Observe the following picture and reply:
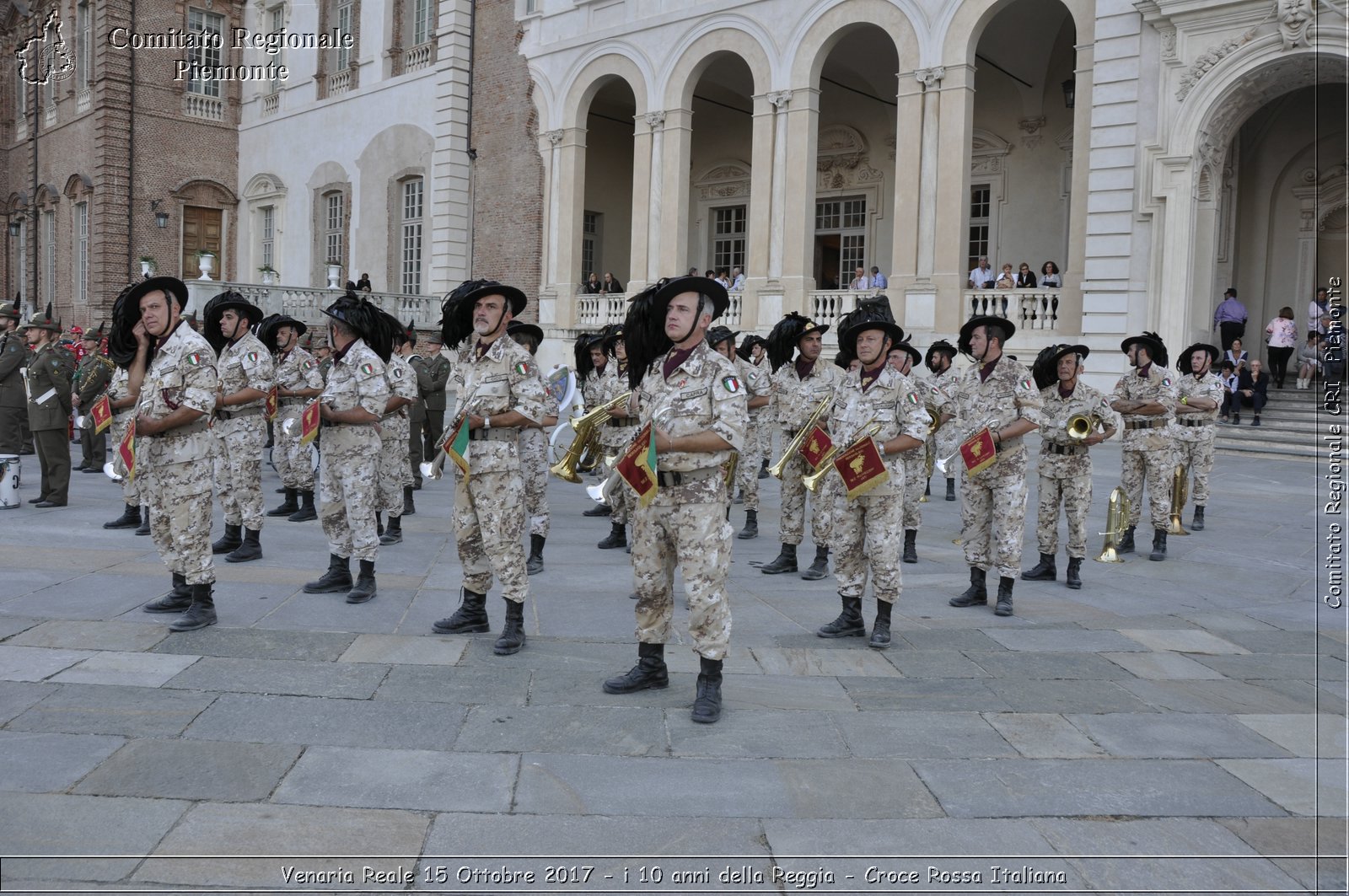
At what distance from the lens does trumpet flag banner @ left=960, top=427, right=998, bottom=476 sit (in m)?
7.45

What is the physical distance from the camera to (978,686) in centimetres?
582

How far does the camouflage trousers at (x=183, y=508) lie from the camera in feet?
21.0

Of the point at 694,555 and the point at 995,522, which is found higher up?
the point at 694,555

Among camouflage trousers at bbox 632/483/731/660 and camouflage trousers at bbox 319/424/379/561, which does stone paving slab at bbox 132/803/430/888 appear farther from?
camouflage trousers at bbox 319/424/379/561

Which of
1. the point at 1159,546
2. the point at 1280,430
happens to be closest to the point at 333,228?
the point at 1280,430

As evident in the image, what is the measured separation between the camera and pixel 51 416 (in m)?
11.5

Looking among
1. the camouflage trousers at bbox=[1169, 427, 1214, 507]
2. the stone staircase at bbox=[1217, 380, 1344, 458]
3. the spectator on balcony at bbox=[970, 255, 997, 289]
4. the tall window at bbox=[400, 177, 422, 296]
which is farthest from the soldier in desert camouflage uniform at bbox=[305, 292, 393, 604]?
the tall window at bbox=[400, 177, 422, 296]

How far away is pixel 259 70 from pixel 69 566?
30.8m

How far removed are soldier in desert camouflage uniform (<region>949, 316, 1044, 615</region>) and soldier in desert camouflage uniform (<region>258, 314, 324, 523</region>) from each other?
6338mm

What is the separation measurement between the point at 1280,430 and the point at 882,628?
13.0 m

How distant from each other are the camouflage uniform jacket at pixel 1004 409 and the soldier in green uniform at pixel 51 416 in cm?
963

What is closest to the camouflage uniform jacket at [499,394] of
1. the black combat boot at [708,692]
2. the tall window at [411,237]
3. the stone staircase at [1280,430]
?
the black combat boot at [708,692]

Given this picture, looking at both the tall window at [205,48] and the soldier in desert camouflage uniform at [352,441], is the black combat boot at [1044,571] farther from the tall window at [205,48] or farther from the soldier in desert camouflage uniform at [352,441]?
the tall window at [205,48]

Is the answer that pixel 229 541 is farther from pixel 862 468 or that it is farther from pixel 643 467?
pixel 862 468
